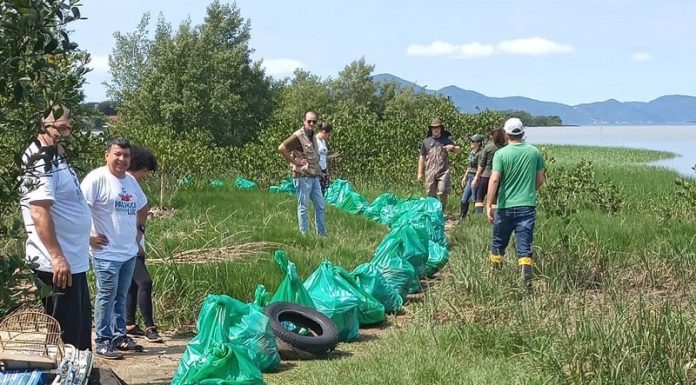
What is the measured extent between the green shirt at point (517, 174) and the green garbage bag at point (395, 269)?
3.34 ft

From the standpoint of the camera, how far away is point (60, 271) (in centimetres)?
424

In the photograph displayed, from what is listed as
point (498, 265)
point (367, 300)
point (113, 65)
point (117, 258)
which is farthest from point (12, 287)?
point (113, 65)

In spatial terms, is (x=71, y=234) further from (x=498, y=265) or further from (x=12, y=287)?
(x=498, y=265)

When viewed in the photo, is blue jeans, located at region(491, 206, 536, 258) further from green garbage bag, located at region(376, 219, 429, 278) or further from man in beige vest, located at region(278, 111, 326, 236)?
man in beige vest, located at region(278, 111, 326, 236)

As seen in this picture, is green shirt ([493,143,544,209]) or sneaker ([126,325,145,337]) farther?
green shirt ([493,143,544,209])

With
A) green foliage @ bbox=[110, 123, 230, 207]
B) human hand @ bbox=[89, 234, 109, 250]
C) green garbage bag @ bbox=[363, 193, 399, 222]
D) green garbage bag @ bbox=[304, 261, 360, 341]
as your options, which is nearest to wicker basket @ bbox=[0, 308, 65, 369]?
human hand @ bbox=[89, 234, 109, 250]

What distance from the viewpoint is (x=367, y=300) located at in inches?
257

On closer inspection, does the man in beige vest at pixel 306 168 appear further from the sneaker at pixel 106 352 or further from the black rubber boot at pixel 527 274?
the sneaker at pixel 106 352

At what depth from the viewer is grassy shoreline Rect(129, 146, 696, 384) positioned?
178 inches

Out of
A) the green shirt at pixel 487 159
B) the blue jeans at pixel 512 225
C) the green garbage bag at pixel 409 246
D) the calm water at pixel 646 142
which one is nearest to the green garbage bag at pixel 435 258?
the green garbage bag at pixel 409 246

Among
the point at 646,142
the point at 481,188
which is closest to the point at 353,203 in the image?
the point at 481,188

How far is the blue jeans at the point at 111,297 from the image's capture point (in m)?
5.38

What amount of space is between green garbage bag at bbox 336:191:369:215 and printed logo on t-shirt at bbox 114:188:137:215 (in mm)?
8321

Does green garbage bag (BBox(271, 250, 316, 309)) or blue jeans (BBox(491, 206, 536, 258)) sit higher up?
blue jeans (BBox(491, 206, 536, 258))
